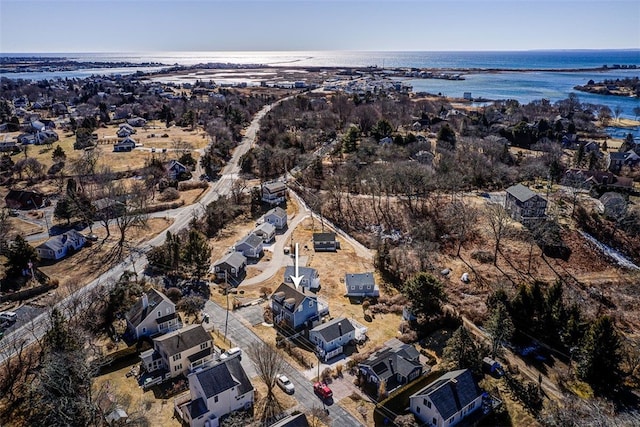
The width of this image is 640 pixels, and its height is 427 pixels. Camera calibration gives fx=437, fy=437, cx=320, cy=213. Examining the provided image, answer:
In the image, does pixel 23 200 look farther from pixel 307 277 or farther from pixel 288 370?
pixel 288 370

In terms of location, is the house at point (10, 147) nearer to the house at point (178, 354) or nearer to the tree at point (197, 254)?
the tree at point (197, 254)

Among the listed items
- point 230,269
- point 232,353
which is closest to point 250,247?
point 230,269

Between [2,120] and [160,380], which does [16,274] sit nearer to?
Answer: [160,380]

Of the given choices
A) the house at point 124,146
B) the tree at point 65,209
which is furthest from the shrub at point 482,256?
the house at point 124,146

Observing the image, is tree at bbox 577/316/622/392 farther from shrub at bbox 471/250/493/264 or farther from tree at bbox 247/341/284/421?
tree at bbox 247/341/284/421

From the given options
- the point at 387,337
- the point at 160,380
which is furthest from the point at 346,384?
the point at 160,380
